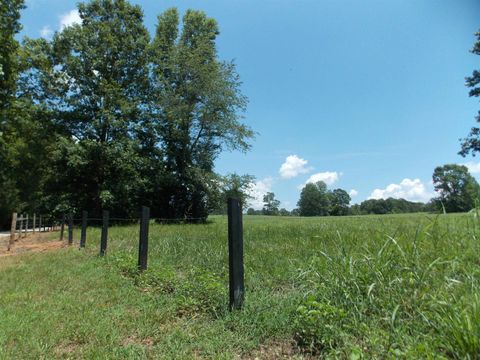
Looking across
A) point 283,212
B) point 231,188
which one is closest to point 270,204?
point 283,212

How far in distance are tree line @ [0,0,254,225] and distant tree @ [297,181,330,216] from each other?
249 feet

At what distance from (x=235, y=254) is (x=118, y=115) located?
23823 mm

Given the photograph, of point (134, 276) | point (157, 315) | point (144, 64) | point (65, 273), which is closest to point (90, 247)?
point (65, 273)

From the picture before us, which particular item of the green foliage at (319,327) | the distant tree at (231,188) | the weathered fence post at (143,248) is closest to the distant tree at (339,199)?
the distant tree at (231,188)

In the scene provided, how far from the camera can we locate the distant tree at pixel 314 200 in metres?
102

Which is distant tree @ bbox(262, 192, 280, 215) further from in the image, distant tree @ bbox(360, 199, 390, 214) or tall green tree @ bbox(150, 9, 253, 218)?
tall green tree @ bbox(150, 9, 253, 218)

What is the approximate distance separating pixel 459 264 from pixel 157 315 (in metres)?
3.18

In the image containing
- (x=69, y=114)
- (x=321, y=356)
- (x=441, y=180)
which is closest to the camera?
(x=321, y=356)

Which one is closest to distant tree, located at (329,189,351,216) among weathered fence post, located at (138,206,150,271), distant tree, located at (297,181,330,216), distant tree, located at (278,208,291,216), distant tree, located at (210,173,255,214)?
distant tree, located at (297,181,330,216)

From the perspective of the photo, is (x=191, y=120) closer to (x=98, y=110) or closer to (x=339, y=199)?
(x=98, y=110)

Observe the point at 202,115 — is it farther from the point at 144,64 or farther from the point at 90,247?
the point at 90,247

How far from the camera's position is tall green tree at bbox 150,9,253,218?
2698 centimetres

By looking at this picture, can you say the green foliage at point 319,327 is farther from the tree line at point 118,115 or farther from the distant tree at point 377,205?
the distant tree at point 377,205

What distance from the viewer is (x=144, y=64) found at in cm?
2784
